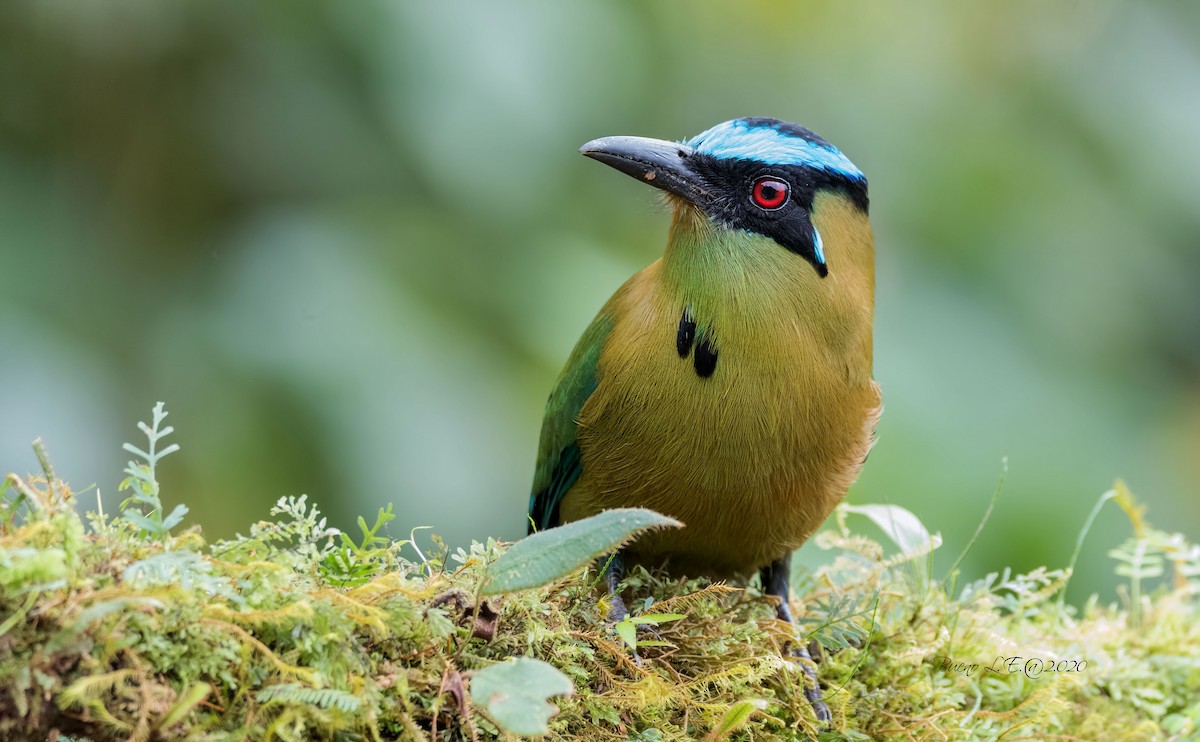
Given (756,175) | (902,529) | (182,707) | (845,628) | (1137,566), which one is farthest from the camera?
(1137,566)

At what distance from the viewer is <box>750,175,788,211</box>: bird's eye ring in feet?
11.0

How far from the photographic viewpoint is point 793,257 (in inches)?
130

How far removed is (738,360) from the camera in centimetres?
Answer: 319

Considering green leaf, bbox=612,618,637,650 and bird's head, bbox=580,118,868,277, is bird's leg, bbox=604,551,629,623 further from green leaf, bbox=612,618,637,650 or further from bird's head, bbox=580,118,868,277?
bird's head, bbox=580,118,868,277

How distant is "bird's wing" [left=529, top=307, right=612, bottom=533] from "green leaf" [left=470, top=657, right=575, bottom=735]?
62.4 inches

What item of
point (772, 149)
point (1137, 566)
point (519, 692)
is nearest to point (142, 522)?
point (519, 692)

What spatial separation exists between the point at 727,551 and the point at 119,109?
3595 mm

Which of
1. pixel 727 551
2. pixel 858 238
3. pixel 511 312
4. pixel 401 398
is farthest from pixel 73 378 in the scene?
pixel 858 238

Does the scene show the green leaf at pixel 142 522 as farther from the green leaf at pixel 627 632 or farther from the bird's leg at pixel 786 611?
the bird's leg at pixel 786 611

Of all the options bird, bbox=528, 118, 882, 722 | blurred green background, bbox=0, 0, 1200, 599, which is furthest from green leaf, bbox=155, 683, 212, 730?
blurred green background, bbox=0, 0, 1200, 599

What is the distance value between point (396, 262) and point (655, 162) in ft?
6.87

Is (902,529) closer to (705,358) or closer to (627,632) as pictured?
(705,358)

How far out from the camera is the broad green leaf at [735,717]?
2.34 metres

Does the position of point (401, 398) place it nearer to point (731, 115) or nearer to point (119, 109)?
point (119, 109)
